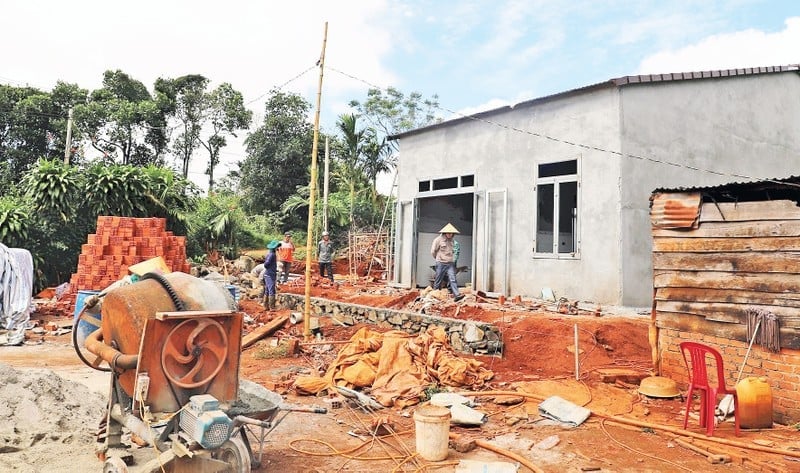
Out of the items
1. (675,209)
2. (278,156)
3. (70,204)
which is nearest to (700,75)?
(675,209)

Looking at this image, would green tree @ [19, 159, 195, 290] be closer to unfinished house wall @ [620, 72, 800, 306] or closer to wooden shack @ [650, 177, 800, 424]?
unfinished house wall @ [620, 72, 800, 306]

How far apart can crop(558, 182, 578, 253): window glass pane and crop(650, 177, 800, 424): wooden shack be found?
451 centimetres

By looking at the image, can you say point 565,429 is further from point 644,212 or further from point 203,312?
point 644,212

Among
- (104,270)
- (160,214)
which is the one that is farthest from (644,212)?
(160,214)

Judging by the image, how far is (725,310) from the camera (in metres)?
6.40

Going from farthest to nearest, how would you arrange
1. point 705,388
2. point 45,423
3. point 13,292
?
point 13,292 < point 705,388 < point 45,423

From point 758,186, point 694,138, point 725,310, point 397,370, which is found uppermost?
point 694,138

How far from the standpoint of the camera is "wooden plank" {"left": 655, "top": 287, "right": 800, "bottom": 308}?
231 inches

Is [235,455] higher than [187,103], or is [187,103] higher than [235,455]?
[187,103]

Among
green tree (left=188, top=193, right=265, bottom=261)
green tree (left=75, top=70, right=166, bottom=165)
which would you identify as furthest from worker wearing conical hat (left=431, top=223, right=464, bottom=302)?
green tree (left=75, top=70, right=166, bottom=165)

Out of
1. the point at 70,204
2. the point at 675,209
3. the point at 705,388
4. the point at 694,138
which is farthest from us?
the point at 70,204

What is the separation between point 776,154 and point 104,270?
55.2ft

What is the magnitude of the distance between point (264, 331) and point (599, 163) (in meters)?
7.57

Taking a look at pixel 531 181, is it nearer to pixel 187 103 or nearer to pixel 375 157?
pixel 375 157
